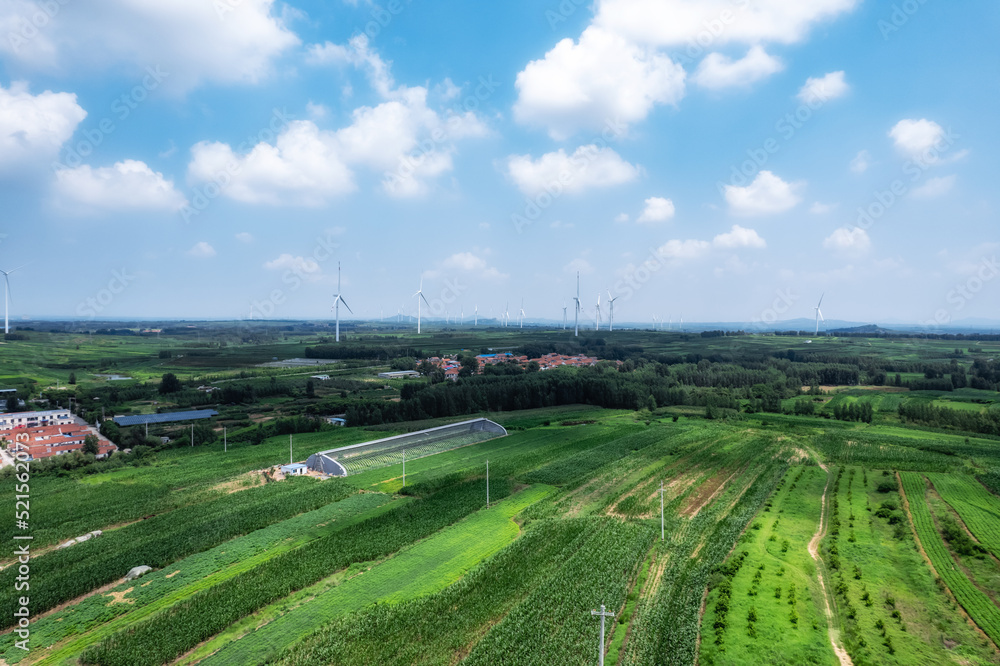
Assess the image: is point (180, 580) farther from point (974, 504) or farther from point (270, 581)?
point (974, 504)

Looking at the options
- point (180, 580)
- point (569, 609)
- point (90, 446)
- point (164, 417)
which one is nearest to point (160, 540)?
point (180, 580)

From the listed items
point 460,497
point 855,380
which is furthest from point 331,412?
point 855,380

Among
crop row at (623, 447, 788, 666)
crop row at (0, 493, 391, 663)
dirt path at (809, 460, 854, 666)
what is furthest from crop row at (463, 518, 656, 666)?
crop row at (0, 493, 391, 663)

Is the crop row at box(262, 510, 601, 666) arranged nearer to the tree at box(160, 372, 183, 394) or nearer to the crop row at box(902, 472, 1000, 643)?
the crop row at box(902, 472, 1000, 643)

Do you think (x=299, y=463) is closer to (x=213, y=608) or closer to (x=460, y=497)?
(x=460, y=497)

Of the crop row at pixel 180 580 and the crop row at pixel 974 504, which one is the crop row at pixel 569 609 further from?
the crop row at pixel 974 504

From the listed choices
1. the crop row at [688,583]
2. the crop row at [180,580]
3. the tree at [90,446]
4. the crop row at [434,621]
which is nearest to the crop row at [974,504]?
the crop row at [688,583]
